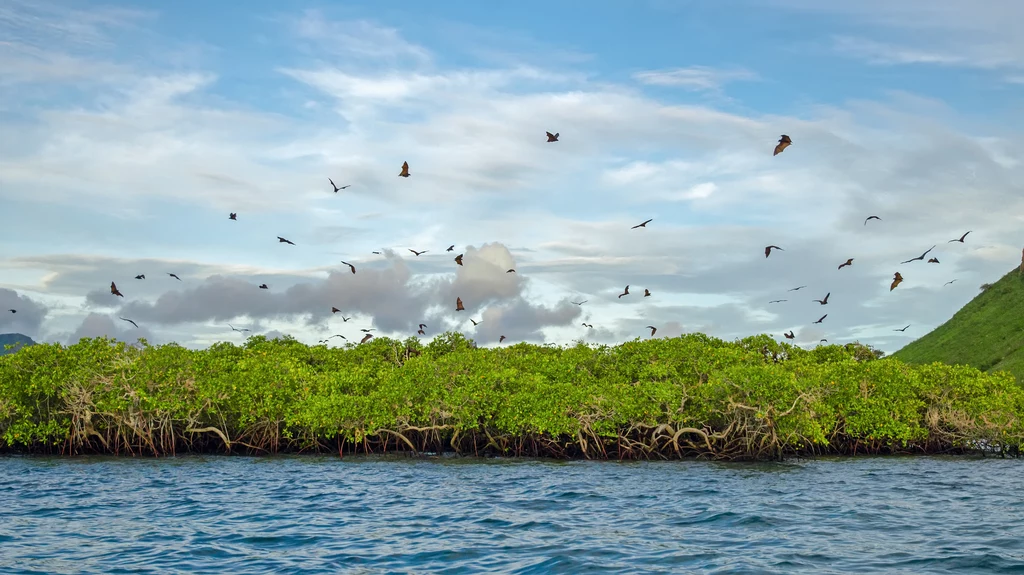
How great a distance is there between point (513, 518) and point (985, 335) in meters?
93.0

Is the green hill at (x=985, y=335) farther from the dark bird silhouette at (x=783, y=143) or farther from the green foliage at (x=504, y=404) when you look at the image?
the dark bird silhouette at (x=783, y=143)

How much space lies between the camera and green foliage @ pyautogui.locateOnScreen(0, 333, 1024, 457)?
132 feet

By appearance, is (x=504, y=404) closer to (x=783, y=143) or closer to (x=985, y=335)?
(x=783, y=143)

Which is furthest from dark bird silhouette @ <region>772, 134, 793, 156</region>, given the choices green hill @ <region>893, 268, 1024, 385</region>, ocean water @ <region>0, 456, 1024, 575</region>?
green hill @ <region>893, 268, 1024, 385</region>

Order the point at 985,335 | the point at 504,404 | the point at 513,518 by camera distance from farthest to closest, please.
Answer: the point at 985,335 < the point at 504,404 < the point at 513,518

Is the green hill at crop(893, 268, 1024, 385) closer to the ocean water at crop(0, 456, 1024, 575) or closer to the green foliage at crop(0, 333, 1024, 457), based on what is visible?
the green foliage at crop(0, 333, 1024, 457)

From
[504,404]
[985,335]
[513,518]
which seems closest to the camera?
[513,518]

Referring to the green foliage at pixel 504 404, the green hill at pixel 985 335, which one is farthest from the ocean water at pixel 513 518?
the green hill at pixel 985 335

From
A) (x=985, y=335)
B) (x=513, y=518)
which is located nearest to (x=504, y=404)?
(x=513, y=518)

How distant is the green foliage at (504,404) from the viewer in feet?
132

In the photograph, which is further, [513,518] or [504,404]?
[504,404]

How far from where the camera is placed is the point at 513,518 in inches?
1015

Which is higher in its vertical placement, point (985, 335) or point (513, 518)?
point (985, 335)

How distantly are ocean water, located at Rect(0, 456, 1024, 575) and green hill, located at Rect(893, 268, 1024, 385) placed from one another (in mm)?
61657
